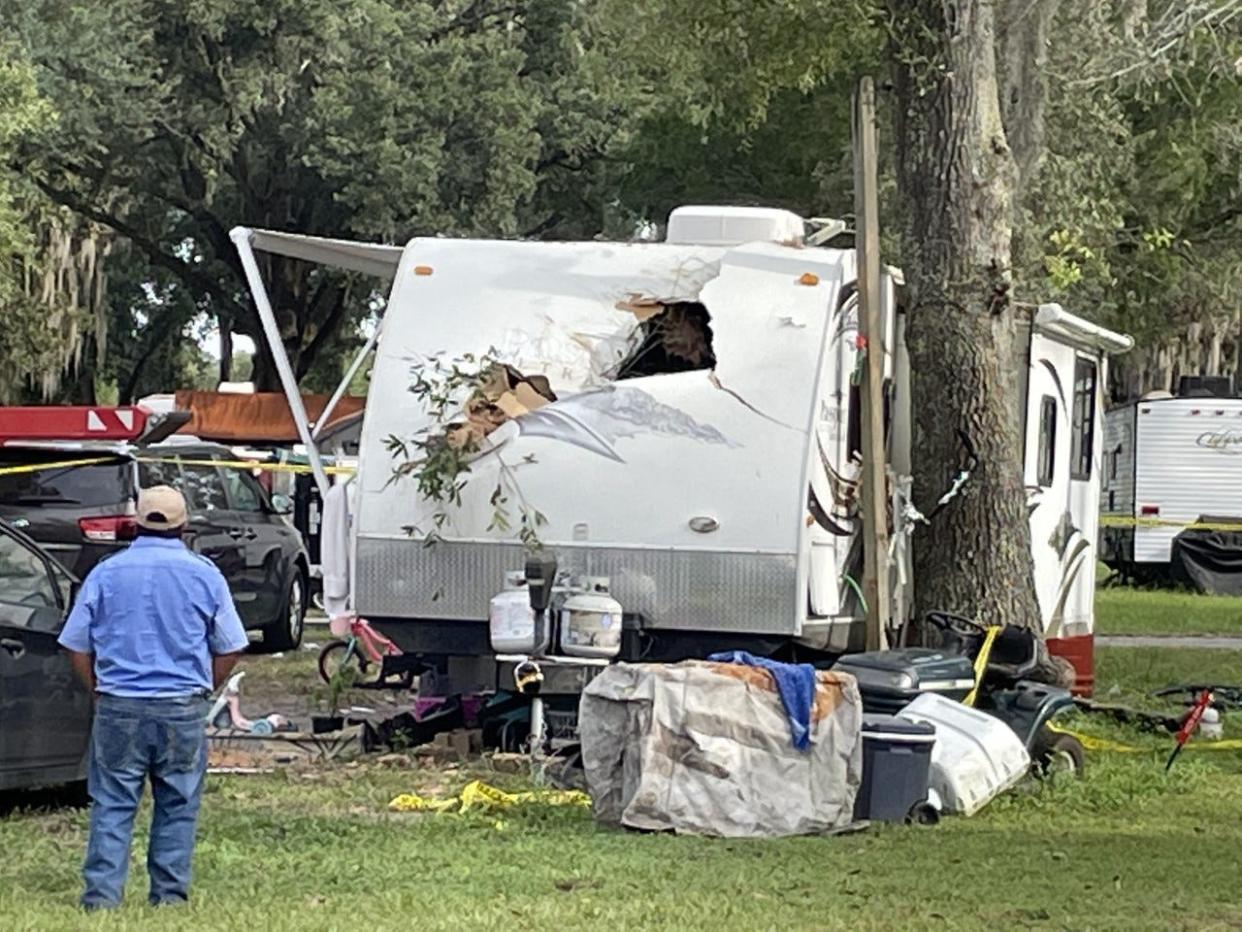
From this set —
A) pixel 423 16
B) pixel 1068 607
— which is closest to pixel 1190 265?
pixel 423 16

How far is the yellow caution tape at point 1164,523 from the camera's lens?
30.7 m

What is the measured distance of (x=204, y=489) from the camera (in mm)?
19000

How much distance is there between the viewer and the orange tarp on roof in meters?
33.4

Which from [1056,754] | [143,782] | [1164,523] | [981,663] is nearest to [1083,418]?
[981,663]

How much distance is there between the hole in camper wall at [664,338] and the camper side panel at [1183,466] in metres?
20.6

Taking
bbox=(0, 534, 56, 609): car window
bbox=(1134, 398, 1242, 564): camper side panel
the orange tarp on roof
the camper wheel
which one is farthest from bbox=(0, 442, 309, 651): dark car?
bbox=(1134, 398, 1242, 564): camper side panel

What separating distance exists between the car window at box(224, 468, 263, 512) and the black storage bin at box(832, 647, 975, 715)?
30.2 ft

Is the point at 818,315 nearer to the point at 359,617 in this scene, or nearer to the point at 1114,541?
the point at 359,617

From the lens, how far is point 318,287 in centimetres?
4081

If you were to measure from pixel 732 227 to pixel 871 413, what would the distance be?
1363 millimetres

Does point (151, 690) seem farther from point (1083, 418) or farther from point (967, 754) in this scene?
point (1083, 418)

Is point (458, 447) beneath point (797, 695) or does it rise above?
above

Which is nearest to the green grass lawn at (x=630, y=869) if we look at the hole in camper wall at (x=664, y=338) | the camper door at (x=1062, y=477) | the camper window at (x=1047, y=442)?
the hole in camper wall at (x=664, y=338)

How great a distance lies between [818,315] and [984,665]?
2.03 meters
